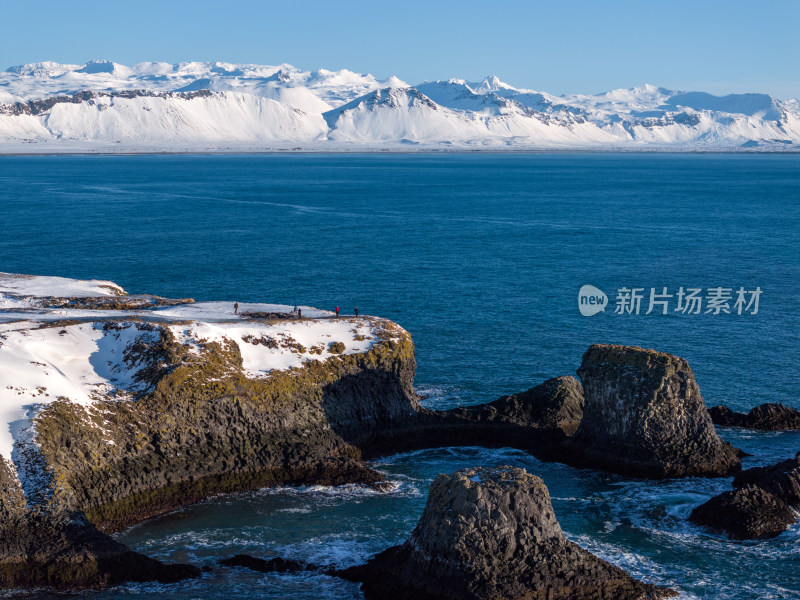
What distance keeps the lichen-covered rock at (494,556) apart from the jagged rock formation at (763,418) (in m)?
19.2

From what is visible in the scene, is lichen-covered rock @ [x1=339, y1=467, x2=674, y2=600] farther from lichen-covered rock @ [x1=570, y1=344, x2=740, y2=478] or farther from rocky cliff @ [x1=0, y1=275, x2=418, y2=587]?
lichen-covered rock @ [x1=570, y1=344, x2=740, y2=478]

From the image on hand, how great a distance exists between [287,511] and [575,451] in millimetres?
14893

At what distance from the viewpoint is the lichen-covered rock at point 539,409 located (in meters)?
46.3

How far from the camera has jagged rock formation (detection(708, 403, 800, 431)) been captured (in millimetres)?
46438

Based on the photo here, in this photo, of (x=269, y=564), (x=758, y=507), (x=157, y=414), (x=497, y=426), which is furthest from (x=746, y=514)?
(x=157, y=414)

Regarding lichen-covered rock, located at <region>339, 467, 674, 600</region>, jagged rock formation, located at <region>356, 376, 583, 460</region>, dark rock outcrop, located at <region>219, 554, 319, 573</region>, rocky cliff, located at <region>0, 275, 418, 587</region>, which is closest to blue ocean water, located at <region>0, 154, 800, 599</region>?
dark rock outcrop, located at <region>219, 554, 319, 573</region>

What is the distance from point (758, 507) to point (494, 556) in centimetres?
1300

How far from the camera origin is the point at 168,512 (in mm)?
36688

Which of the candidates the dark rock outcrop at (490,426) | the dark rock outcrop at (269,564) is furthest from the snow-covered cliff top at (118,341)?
the dark rock outcrop at (269,564)

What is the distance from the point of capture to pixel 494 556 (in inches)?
1129

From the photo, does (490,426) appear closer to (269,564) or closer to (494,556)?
(269,564)

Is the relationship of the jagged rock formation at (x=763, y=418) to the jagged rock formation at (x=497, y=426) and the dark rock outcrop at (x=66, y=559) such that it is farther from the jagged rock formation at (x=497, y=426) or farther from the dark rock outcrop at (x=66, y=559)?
the dark rock outcrop at (x=66, y=559)

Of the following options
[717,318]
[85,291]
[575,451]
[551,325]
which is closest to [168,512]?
[575,451]

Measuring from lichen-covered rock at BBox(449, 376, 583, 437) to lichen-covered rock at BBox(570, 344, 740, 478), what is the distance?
4475 mm
